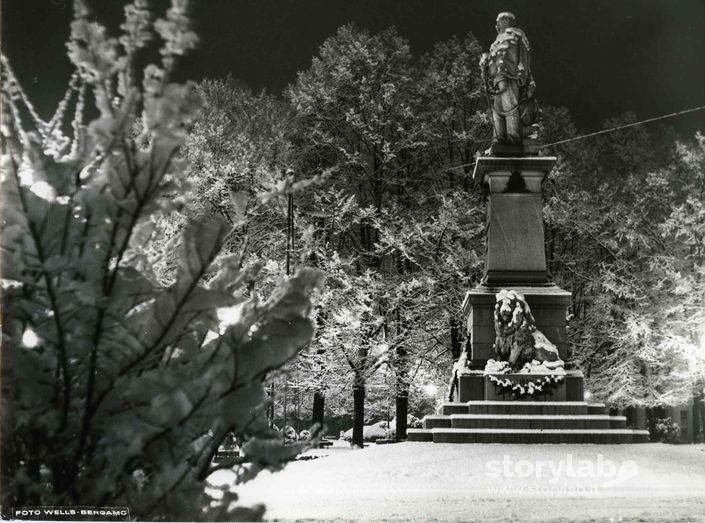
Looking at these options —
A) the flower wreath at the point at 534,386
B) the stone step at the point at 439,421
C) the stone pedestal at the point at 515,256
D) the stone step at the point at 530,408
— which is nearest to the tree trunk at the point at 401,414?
the stone pedestal at the point at 515,256

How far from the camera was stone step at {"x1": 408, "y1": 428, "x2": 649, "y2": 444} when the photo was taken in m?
10.5

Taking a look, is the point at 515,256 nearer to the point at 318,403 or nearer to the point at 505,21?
the point at 505,21

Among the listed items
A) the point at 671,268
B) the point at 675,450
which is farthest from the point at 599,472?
the point at 671,268

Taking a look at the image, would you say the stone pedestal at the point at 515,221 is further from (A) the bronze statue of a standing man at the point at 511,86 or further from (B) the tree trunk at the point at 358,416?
(B) the tree trunk at the point at 358,416

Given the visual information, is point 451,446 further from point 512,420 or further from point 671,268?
point 671,268

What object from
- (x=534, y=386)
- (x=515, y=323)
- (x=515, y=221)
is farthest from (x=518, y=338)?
(x=515, y=221)

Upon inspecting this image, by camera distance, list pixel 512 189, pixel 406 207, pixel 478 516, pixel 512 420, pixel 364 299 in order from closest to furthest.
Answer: pixel 478 516 → pixel 512 420 → pixel 512 189 → pixel 364 299 → pixel 406 207

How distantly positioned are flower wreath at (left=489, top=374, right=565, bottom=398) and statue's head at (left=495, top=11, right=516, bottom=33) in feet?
20.3

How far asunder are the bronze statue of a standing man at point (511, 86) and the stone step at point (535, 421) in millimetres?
4926

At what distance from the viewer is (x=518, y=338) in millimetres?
11875

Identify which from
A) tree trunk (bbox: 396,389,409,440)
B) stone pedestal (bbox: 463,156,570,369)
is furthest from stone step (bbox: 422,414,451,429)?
tree trunk (bbox: 396,389,409,440)

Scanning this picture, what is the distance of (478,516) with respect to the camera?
5723 millimetres

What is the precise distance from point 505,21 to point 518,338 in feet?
18.6

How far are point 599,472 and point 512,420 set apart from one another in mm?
2336
